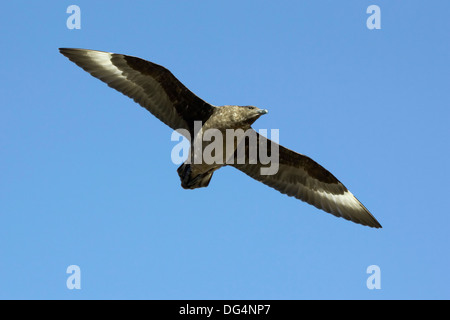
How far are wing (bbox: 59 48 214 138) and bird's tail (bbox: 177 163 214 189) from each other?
0.63 metres

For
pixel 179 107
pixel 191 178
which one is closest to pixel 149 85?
pixel 179 107

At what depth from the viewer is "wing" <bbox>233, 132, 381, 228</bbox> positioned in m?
10.8

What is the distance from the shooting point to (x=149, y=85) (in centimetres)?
980

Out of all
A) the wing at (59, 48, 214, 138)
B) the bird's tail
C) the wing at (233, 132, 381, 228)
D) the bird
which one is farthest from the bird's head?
the wing at (233, 132, 381, 228)

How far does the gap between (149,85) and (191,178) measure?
4.93 ft

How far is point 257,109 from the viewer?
A: 9.50m

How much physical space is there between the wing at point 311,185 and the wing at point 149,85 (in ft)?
4.18

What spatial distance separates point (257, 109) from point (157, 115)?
1529 mm

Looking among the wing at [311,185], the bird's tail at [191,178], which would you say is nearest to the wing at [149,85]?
the bird's tail at [191,178]

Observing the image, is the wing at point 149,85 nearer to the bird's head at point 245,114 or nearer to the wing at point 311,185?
the bird's head at point 245,114

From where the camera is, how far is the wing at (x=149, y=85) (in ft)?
31.6

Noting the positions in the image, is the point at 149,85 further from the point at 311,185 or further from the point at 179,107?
the point at 311,185

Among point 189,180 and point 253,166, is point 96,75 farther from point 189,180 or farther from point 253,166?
point 253,166
